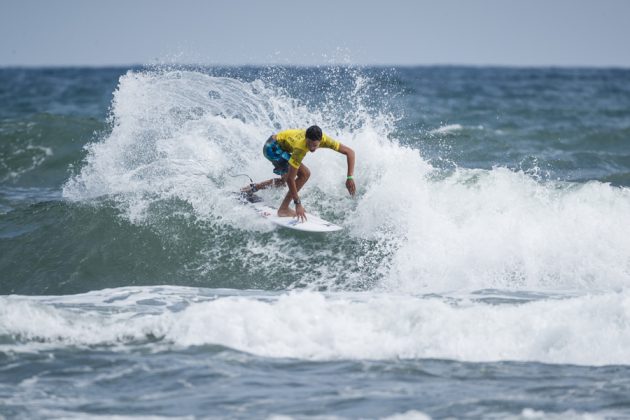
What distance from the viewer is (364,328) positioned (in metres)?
7.80

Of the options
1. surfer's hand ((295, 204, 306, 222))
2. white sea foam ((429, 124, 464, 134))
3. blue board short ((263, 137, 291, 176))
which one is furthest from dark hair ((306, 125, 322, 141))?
white sea foam ((429, 124, 464, 134))

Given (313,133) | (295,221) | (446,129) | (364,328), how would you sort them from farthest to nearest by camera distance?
(446,129)
(295,221)
(313,133)
(364,328)

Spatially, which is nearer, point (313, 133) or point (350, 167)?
point (313, 133)

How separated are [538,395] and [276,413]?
2.11m

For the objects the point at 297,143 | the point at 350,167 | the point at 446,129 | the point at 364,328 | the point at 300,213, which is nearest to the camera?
Answer: the point at 364,328

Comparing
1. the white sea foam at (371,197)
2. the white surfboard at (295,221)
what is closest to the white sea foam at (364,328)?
the white sea foam at (371,197)

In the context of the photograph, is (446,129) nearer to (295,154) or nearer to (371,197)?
(371,197)

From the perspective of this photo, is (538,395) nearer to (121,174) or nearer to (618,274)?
(618,274)

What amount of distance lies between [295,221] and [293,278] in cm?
97

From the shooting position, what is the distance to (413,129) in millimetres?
22562

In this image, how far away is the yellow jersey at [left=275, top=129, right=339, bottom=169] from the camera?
34.4 ft

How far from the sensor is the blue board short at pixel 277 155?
1105cm

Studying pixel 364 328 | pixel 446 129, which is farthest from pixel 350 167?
pixel 446 129

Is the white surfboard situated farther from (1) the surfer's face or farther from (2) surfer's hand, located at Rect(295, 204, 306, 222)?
(1) the surfer's face
